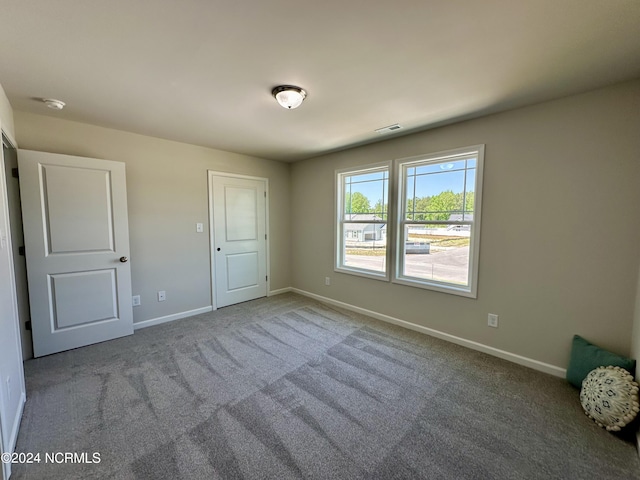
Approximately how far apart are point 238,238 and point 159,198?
1.22 metres

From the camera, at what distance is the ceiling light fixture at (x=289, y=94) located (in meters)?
1.95

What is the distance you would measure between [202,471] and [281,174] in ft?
13.1

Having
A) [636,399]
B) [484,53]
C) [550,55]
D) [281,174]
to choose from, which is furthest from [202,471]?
[281,174]

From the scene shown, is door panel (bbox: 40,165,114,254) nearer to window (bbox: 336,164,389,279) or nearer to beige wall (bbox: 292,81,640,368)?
window (bbox: 336,164,389,279)

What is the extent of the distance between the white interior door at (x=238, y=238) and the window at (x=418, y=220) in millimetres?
1357

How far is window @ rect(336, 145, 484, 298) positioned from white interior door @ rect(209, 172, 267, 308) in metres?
1.36

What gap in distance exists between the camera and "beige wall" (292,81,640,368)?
6.33 feet

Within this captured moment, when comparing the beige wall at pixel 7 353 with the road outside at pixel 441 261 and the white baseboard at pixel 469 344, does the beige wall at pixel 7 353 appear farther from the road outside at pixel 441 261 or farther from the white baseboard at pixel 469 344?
the road outside at pixel 441 261

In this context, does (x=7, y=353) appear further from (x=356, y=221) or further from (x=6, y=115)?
(x=356, y=221)

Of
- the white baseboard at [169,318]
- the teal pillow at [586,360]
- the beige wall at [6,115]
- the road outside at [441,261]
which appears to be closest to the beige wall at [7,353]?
the beige wall at [6,115]

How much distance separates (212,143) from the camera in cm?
344

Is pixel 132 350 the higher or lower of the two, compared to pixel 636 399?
lower

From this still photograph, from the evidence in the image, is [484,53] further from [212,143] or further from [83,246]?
[83,246]

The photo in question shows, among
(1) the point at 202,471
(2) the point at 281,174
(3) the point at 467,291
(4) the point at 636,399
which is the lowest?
(1) the point at 202,471
